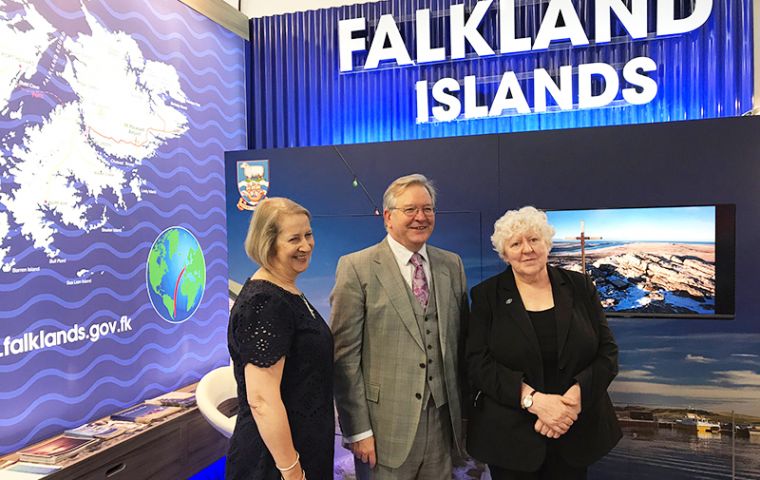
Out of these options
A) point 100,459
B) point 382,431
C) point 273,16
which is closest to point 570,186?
point 382,431

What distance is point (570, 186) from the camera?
344 cm

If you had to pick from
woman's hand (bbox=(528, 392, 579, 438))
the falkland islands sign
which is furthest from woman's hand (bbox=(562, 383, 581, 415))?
the falkland islands sign

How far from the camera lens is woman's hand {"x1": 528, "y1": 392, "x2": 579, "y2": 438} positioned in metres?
1.92

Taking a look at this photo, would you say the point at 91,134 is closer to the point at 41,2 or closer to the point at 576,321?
the point at 41,2

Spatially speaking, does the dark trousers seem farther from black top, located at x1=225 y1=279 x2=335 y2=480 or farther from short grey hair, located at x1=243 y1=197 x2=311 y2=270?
short grey hair, located at x1=243 y1=197 x2=311 y2=270

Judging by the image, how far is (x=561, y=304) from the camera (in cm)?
204

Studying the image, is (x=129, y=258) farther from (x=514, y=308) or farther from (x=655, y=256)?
(x=655, y=256)

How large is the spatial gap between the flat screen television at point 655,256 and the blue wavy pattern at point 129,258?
8.15 feet

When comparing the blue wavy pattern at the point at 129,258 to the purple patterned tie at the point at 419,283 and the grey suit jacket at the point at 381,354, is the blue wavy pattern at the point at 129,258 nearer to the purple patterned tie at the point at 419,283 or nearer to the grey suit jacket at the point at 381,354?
the grey suit jacket at the point at 381,354

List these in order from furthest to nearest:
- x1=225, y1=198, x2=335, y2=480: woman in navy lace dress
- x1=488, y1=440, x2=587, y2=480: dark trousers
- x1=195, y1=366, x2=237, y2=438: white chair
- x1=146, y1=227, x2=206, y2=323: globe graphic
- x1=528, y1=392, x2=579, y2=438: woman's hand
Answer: x1=146, y1=227, x2=206, y2=323: globe graphic, x1=195, y1=366, x2=237, y2=438: white chair, x1=488, y1=440, x2=587, y2=480: dark trousers, x1=528, y1=392, x2=579, y2=438: woman's hand, x1=225, y1=198, x2=335, y2=480: woman in navy lace dress

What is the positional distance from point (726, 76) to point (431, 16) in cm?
200

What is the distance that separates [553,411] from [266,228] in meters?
1.16

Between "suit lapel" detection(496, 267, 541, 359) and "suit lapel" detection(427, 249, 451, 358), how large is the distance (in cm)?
20

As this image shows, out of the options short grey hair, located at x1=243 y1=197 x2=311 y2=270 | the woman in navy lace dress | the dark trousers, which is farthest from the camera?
the dark trousers
